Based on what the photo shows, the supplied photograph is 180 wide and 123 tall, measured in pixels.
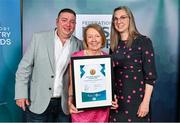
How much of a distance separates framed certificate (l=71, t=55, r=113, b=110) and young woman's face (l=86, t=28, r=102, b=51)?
0.10 m

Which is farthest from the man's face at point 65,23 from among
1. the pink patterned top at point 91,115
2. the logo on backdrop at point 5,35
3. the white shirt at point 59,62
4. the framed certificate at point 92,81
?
the logo on backdrop at point 5,35

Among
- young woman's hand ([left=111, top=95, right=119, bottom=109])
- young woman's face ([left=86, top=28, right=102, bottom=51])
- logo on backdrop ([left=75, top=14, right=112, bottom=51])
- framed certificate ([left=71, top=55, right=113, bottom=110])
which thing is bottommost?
young woman's hand ([left=111, top=95, right=119, bottom=109])

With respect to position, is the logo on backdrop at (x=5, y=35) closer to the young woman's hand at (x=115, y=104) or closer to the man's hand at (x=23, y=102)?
the man's hand at (x=23, y=102)

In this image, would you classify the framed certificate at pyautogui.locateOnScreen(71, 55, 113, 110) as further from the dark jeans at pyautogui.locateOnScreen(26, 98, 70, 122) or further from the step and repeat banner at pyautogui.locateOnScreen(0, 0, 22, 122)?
the step and repeat banner at pyautogui.locateOnScreen(0, 0, 22, 122)

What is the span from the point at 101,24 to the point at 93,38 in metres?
0.83

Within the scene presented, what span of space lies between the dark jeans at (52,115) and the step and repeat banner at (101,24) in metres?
0.51

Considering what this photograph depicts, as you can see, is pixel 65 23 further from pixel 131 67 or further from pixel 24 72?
pixel 131 67

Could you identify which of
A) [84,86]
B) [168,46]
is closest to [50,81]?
[84,86]

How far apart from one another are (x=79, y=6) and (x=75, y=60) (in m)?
0.98

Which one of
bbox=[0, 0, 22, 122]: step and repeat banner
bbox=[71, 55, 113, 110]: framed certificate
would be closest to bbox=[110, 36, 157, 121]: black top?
bbox=[71, 55, 113, 110]: framed certificate

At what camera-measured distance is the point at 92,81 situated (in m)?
2.37

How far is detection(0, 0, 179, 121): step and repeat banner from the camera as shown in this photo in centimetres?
298

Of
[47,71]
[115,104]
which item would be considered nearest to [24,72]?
[47,71]

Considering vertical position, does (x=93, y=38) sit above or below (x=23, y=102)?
above
